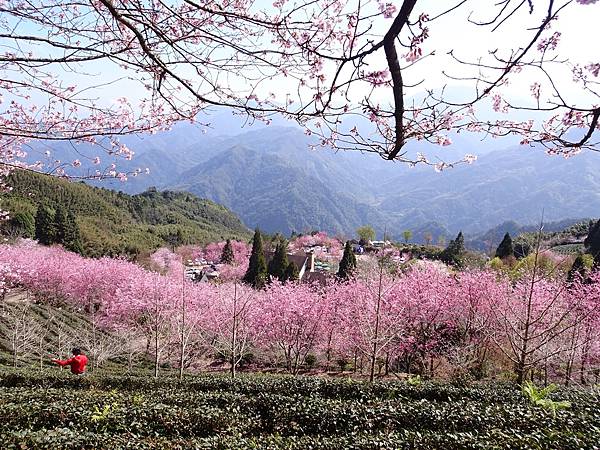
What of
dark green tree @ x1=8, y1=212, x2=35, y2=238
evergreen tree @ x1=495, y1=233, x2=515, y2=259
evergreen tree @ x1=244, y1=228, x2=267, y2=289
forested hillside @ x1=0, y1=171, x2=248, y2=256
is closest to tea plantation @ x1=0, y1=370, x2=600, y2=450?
evergreen tree @ x1=244, y1=228, x2=267, y2=289

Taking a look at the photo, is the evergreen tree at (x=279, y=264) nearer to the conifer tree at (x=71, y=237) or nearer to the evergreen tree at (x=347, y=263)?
the evergreen tree at (x=347, y=263)

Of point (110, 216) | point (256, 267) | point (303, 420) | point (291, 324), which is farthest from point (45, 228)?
point (303, 420)

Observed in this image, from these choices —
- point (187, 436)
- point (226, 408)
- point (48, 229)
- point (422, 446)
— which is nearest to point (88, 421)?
point (187, 436)

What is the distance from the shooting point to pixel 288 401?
23.9 feet

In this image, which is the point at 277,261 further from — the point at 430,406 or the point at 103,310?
the point at 430,406

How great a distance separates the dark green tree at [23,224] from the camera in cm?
3956

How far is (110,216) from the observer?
201 ft

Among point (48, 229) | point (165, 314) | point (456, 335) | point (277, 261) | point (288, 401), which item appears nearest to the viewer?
point (288, 401)

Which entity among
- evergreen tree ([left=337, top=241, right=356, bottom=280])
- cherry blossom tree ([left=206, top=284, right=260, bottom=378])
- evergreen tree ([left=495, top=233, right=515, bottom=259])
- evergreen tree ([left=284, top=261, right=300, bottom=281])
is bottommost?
cherry blossom tree ([left=206, top=284, right=260, bottom=378])

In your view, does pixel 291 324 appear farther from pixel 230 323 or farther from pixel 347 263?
pixel 347 263

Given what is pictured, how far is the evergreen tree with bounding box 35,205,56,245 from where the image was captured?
4047 cm

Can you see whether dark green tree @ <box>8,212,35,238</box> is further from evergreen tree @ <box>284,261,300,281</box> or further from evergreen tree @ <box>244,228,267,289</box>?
evergreen tree @ <box>284,261,300,281</box>

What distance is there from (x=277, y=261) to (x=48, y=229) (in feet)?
81.4

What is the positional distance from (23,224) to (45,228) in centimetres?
210
